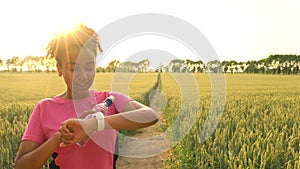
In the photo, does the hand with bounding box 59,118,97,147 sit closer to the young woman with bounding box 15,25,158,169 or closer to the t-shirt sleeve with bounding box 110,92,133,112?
the young woman with bounding box 15,25,158,169

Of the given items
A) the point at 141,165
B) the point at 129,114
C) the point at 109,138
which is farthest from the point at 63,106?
the point at 141,165

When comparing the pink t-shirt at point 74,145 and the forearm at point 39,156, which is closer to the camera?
the forearm at point 39,156

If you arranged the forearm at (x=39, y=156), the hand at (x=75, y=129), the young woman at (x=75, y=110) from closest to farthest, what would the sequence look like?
the hand at (x=75, y=129) < the forearm at (x=39, y=156) < the young woman at (x=75, y=110)

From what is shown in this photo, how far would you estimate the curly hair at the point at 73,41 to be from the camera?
1.63m

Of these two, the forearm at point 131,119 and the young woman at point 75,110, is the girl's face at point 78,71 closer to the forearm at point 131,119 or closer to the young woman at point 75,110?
the young woman at point 75,110

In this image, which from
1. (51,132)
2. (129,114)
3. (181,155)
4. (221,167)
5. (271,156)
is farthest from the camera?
(181,155)

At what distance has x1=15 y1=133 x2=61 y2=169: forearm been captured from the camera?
4.71 feet

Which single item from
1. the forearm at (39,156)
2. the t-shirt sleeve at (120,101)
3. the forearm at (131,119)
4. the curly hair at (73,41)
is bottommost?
the forearm at (39,156)

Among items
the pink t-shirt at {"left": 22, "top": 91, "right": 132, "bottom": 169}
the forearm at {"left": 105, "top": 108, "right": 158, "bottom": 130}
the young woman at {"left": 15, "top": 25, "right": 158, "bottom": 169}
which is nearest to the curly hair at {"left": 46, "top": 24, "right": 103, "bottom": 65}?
the young woman at {"left": 15, "top": 25, "right": 158, "bottom": 169}

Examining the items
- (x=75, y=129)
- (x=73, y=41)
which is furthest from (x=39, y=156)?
(x=73, y=41)

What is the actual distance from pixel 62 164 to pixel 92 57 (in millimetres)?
497

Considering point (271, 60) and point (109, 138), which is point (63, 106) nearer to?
point (109, 138)

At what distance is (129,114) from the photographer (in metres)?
1.45

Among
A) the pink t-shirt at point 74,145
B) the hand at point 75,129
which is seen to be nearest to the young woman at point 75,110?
the pink t-shirt at point 74,145
